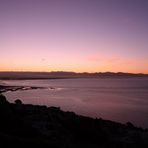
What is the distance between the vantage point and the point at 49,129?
744 inches

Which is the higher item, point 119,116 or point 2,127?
point 2,127

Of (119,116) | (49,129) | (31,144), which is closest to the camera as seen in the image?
(31,144)

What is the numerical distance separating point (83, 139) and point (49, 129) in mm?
2469

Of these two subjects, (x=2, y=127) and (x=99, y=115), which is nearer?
(x=2, y=127)

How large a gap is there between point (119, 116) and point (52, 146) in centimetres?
2839

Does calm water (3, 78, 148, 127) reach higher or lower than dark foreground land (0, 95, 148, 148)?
lower

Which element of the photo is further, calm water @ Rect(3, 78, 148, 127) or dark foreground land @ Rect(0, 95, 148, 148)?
calm water @ Rect(3, 78, 148, 127)

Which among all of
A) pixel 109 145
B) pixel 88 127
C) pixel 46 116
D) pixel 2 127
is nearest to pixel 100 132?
pixel 88 127

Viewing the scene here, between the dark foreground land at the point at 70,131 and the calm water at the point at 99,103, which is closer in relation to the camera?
the dark foreground land at the point at 70,131

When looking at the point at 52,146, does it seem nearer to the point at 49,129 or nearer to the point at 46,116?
the point at 49,129

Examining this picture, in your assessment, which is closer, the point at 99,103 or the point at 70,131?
the point at 70,131

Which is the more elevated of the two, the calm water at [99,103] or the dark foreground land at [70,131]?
the dark foreground land at [70,131]

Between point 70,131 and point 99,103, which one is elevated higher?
point 70,131

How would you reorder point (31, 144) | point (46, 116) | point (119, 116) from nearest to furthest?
1. point (31, 144)
2. point (46, 116)
3. point (119, 116)
